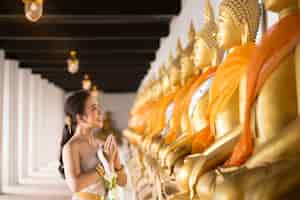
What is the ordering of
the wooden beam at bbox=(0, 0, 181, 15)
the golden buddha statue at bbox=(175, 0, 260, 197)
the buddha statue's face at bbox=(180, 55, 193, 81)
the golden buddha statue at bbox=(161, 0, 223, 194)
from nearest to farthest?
the golden buddha statue at bbox=(175, 0, 260, 197), the golden buddha statue at bbox=(161, 0, 223, 194), the buddha statue's face at bbox=(180, 55, 193, 81), the wooden beam at bbox=(0, 0, 181, 15)

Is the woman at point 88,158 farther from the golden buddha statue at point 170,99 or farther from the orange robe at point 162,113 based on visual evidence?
the orange robe at point 162,113

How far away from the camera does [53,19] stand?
6.80 m

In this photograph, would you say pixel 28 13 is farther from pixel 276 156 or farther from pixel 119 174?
pixel 276 156

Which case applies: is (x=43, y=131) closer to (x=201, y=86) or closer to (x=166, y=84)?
(x=166, y=84)

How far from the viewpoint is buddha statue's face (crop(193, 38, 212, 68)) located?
8.28ft

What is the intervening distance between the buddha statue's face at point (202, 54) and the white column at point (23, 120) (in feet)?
28.5

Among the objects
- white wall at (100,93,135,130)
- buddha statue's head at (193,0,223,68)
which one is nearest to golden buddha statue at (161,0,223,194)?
buddha statue's head at (193,0,223,68)

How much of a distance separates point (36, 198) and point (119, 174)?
5.87 metres

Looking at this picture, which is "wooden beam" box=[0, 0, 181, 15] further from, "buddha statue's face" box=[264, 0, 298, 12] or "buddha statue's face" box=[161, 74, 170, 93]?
"buddha statue's face" box=[264, 0, 298, 12]

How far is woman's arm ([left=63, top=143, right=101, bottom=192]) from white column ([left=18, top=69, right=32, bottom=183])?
8.56 metres

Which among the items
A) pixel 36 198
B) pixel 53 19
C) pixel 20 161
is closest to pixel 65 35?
pixel 53 19

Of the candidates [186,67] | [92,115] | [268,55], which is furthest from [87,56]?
[268,55]

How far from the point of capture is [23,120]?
11711 mm

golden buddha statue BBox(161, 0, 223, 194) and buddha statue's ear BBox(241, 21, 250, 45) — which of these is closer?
buddha statue's ear BBox(241, 21, 250, 45)
